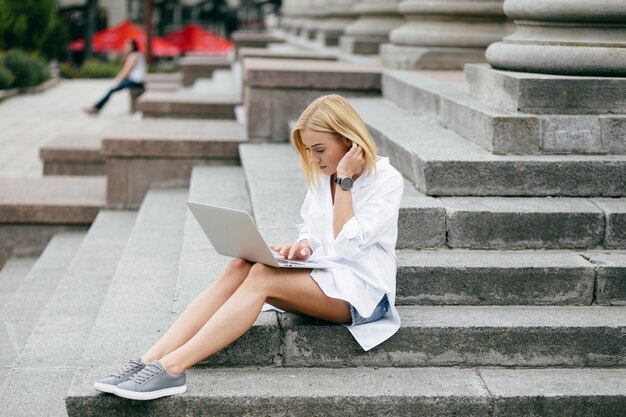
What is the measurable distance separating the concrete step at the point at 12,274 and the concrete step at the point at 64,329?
1.77 feet

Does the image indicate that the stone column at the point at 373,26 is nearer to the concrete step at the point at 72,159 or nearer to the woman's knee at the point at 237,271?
the concrete step at the point at 72,159

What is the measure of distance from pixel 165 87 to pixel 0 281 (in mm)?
10263

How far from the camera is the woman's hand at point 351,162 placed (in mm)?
4086

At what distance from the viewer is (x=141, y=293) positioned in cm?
542

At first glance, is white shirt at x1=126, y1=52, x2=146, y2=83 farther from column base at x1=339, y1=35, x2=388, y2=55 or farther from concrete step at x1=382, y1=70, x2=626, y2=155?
concrete step at x1=382, y1=70, x2=626, y2=155

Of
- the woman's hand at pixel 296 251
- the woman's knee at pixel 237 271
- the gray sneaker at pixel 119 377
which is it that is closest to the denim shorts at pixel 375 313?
the woman's hand at pixel 296 251

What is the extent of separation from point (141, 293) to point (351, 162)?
74.1 inches

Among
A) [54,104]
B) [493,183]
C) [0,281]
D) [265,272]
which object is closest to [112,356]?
[265,272]

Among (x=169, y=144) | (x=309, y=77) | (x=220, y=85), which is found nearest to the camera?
(x=169, y=144)

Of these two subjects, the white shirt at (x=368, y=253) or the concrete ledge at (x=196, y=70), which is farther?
the concrete ledge at (x=196, y=70)

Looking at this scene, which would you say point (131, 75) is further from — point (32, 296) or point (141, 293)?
point (141, 293)

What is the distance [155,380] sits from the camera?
3869 millimetres

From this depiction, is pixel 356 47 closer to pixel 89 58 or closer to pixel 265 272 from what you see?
pixel 265 272

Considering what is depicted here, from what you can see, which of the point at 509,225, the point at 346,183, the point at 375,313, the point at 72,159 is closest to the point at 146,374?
the point at 375,313
